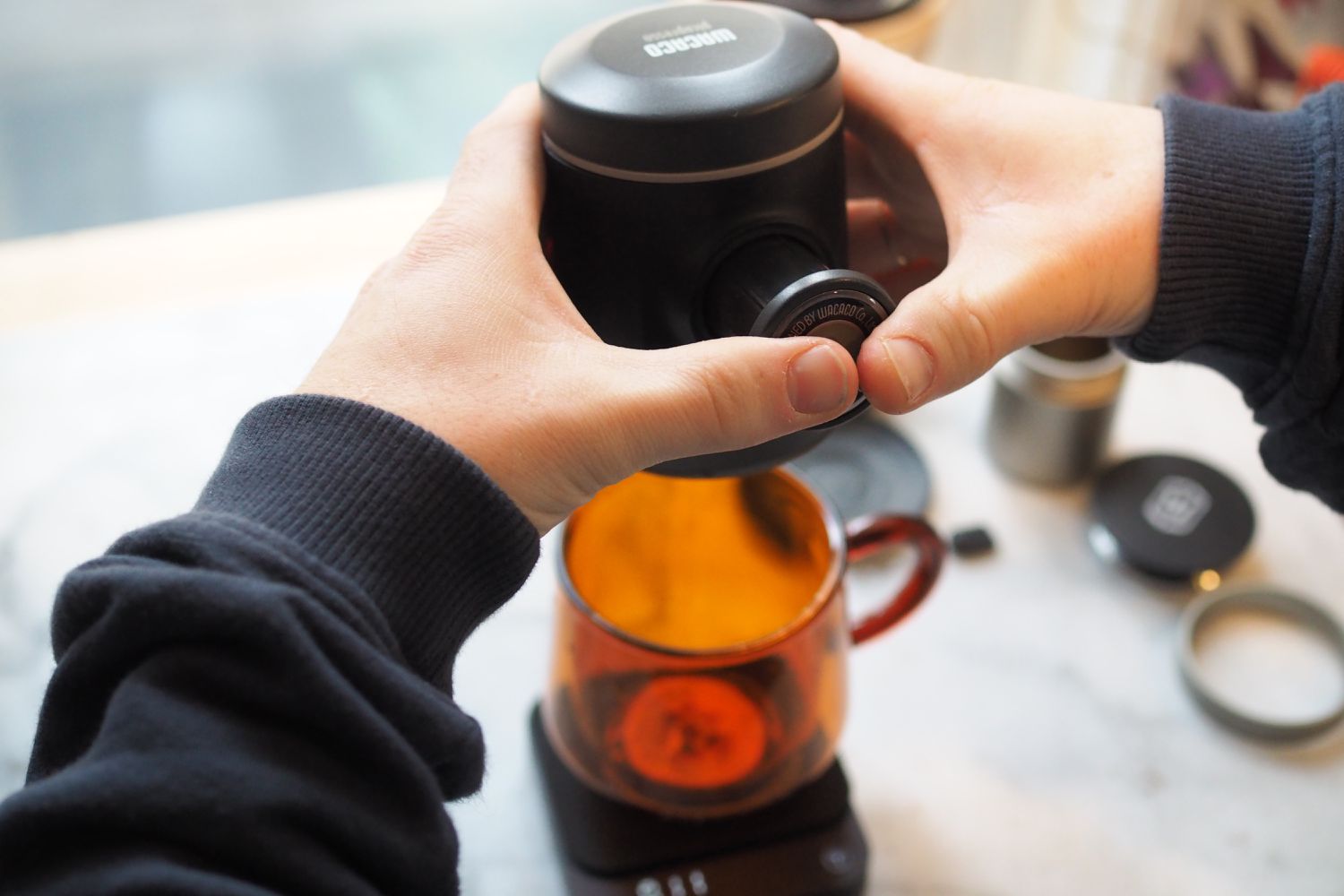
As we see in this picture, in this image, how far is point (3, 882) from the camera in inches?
12.9

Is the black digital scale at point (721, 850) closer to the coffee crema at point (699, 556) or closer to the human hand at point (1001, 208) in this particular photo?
the coffee crema at point (699, 556)

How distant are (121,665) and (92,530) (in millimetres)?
428

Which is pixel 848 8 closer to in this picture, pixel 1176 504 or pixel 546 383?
pixel 1176 504

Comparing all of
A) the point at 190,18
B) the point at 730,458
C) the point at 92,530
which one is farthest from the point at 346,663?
the point at 190,18

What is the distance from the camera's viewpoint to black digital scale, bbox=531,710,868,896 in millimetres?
542

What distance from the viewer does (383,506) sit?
38cm

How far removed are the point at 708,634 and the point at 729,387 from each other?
0.24m

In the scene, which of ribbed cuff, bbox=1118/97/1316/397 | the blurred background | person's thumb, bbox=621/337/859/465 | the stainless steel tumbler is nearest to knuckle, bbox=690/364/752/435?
person's thumb, bbox=621/337/859/465

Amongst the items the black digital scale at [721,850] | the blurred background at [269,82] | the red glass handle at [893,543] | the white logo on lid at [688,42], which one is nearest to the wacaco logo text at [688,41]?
the white logo on lid at [688,42]

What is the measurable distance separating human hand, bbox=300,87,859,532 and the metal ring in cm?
33

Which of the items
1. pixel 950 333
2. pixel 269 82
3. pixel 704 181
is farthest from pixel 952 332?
pixel 269 82

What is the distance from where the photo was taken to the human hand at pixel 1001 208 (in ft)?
1.43

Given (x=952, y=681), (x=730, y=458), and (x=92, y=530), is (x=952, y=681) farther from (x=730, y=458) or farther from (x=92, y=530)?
(x=92, y=530)

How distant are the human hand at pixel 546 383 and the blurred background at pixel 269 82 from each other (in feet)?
2.50
